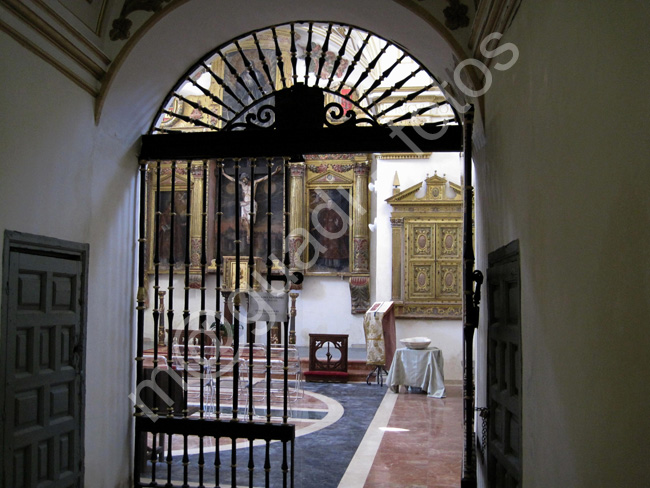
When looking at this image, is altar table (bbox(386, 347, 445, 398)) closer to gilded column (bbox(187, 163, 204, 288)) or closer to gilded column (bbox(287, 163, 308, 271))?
gilded column (bbox(287, 163, 308, 271))

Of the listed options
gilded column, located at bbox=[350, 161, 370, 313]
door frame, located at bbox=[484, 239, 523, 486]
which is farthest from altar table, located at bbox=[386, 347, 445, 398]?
door frame, located at bbox=[484, 239, 523, 486]

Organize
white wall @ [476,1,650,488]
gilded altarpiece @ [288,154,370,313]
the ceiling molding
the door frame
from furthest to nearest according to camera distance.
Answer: gilded altarpiece @ [288,154,370,313] < the ceiling molding < the door frame < white wall @ [476,1,650,488]

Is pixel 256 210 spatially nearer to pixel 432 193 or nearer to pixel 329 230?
pixel 329 230

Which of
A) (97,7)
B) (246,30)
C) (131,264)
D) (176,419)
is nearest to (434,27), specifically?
(246,30)

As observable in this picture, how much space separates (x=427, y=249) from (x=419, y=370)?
2.84 metres

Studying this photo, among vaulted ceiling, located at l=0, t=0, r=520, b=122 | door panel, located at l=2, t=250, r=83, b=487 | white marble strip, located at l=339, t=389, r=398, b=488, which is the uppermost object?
vaulted ceiling, located at l=0, t=0, r=520, b=122

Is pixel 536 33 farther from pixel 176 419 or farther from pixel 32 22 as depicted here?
pixel 176 419

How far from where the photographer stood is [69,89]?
13.3 feet

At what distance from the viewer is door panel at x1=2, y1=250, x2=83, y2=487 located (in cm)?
343

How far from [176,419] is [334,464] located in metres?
1.78

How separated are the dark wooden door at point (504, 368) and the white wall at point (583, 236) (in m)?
0.16

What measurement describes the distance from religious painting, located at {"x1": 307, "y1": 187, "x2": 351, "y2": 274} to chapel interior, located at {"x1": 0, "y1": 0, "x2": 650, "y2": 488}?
17.8ft

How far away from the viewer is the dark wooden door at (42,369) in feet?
11.2

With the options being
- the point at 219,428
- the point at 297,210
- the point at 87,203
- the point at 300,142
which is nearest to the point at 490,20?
the point at 300,142
